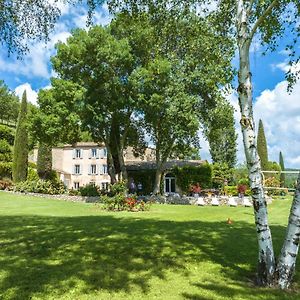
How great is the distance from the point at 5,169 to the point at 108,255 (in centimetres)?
3860

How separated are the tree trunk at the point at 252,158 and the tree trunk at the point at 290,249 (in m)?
0.20

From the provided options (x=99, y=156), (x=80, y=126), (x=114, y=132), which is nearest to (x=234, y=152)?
(x=99, y=156)

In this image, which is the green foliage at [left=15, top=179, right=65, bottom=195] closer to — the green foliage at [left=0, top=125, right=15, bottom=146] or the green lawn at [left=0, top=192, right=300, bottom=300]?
the green foliage at [left=0, top=125, right=15, bottom=146]

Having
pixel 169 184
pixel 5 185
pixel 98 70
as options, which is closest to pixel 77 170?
pixel 169 184

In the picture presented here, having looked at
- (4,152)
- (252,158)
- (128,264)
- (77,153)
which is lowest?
(128,264)

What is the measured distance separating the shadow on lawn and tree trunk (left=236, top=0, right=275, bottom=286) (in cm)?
65

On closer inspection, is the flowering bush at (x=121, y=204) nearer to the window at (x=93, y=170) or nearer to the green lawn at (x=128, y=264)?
the green lawn at (x=128, y=264)

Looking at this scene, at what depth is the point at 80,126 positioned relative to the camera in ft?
105

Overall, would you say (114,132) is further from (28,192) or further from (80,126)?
(28,192)

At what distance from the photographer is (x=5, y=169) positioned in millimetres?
43906

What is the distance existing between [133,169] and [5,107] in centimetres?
4944

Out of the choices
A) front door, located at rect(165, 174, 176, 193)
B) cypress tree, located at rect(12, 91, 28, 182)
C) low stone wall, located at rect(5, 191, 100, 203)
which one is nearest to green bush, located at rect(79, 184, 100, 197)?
low stone wall, located at rect(5, 191, 100, 203)

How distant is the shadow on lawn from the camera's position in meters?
6.82

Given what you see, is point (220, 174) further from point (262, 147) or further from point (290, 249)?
point (290, 249)
